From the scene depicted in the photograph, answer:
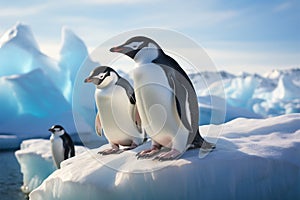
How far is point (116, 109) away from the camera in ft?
14.2

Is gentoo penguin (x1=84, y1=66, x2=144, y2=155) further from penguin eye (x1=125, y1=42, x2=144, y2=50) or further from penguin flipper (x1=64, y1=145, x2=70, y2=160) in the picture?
penguin flipper (x1=64, y1=145, x2=70, y2=160)

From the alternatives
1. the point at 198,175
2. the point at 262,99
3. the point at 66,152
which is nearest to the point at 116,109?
the point at 198,175

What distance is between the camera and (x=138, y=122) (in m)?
4.20

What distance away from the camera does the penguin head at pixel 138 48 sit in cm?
377

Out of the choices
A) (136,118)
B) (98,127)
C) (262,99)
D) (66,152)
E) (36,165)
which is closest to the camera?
(136,118)

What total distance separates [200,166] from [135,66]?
38.1 inches

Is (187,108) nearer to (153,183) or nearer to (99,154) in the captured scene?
(153,183)

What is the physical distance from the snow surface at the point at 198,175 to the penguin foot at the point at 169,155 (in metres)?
0.04

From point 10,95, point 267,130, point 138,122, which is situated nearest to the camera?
point 138,122

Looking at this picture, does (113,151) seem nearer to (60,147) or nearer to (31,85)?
(60,147)

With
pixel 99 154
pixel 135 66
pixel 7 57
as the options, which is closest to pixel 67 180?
pixel 99 154

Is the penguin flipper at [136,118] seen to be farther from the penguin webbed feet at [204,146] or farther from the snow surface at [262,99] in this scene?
the snow surface at [262,99]

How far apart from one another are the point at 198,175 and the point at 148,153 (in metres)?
0.47

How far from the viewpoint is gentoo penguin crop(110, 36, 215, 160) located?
3.65 metres
